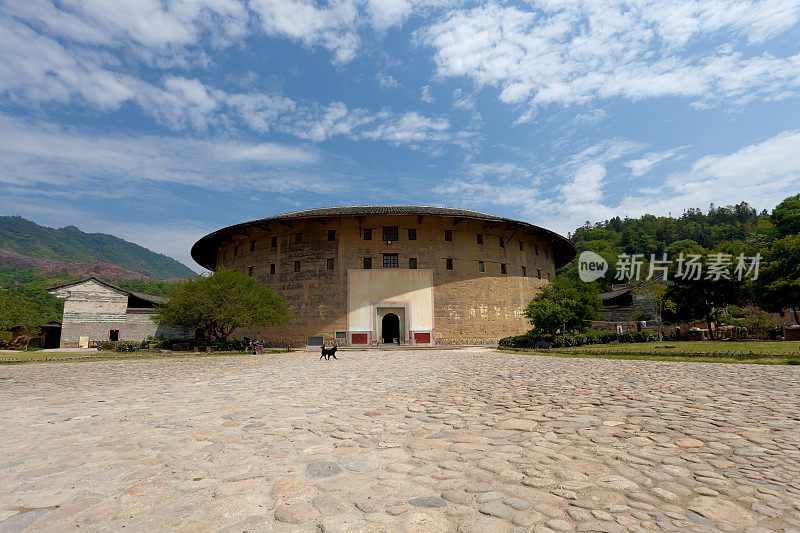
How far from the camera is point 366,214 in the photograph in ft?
92.6

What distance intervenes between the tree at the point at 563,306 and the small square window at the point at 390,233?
11329 millimetres

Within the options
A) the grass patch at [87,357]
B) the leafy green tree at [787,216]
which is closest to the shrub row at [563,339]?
the grass patch at [87,357]

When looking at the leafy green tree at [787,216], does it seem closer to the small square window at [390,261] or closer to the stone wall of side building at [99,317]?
the small square window at [390,261]

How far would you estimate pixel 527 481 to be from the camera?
9.27 ft

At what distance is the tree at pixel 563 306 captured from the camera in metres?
22.6

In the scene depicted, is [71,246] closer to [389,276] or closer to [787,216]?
[389,276]

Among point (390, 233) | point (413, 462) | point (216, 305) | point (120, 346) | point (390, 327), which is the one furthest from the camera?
point (390, 327)

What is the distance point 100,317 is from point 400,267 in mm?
27373

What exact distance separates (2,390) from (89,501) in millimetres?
8657

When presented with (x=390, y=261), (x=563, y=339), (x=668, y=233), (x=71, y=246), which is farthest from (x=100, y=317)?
(x=71, y=246)

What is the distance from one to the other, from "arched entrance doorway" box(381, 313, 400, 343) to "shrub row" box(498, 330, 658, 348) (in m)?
8.75

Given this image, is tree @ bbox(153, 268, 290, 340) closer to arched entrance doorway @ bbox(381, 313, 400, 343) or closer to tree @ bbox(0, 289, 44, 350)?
arched entrance doorway @ bbox(381, 313, 400, 343)

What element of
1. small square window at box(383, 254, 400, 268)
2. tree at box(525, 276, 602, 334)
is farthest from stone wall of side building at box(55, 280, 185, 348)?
tree at box(525, 276, 602, 334)

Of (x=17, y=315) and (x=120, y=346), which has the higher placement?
(x=17, y=315)
